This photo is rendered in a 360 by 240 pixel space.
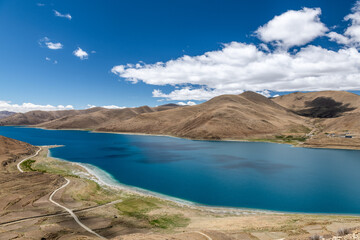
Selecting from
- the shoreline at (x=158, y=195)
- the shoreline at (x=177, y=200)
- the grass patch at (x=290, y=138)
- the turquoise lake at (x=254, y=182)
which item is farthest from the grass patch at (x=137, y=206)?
the grass patch at (x=290, y=138)

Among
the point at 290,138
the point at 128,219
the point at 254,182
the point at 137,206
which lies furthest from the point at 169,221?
the point at 290,138

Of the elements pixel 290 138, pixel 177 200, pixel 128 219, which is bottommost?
pixel 177 200

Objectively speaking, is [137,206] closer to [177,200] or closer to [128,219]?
[128,219]

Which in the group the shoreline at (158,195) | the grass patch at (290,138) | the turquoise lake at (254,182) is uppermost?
the grass patch at (290,138)

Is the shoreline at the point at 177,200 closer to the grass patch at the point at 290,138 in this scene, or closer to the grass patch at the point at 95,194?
the grass patch at the point at 95,194

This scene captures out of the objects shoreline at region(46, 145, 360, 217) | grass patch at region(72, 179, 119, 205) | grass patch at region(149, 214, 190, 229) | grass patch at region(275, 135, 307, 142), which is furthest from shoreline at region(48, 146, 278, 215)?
grass patch at region(275, 135, 307, 142)

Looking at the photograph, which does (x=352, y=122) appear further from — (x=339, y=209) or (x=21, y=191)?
(x=21, y=191)

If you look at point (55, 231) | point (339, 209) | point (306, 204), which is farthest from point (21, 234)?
point (339, 209)

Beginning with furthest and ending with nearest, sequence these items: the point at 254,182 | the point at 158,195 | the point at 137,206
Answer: the point at 254,182, the point at 158,195, the point at 137,206

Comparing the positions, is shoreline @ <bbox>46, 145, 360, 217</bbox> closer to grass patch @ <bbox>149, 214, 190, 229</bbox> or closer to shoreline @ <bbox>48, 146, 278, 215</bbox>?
shoreline @ <bbox>48, 146, 278, 215</bbox>
